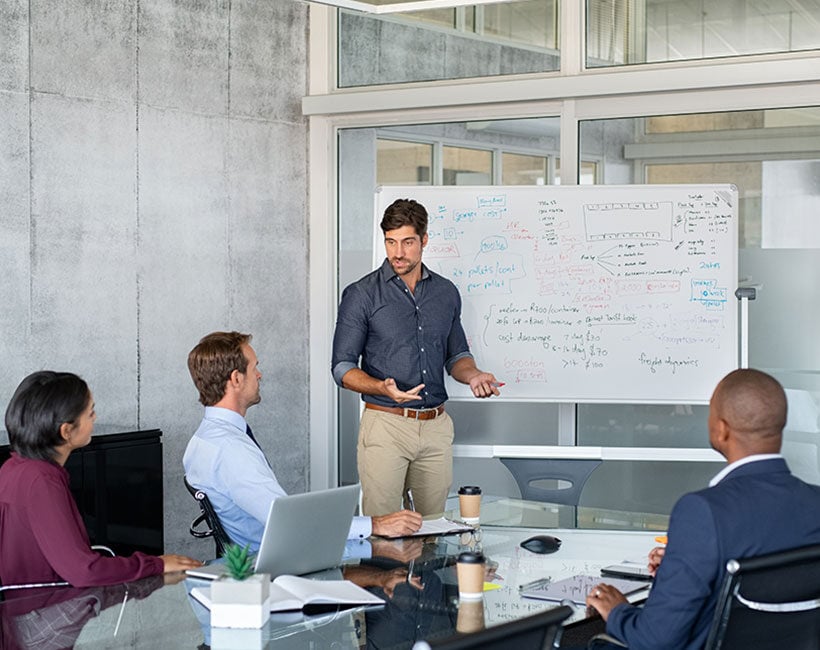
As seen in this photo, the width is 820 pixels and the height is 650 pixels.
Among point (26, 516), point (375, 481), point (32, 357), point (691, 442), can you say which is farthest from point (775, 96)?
point (26, 516)

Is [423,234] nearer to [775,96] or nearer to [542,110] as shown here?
[542,110]

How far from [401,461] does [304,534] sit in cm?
212

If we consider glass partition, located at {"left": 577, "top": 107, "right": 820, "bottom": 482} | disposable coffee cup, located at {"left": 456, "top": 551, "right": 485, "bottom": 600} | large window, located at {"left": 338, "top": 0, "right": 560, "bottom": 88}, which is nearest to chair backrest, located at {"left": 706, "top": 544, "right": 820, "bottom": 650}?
disposable coffee cup, located at {"left": 456, "top": 551, "right": 485, "bottom": 600}

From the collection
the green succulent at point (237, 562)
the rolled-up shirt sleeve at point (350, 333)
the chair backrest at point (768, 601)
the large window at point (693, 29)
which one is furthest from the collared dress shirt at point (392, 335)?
the chair backrest at point (768, 601)

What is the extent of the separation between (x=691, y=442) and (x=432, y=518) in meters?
2.47

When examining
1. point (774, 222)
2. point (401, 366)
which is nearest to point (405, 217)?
point (401, 366)

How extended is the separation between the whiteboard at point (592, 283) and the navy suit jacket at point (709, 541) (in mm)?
3027

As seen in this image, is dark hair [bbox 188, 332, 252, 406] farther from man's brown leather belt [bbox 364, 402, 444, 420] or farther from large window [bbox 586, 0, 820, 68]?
large window [bbox 586, 0, 820, 68]

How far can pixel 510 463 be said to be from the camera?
449 cm

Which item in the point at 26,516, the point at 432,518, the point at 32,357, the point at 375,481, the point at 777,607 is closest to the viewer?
the point at 777,607

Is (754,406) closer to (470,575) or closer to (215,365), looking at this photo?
(470,575)

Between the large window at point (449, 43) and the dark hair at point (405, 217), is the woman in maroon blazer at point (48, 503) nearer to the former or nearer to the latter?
the dark hair at point (405, 217)

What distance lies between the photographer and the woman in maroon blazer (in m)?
2.71

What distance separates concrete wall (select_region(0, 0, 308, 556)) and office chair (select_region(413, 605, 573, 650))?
12.6 ft
